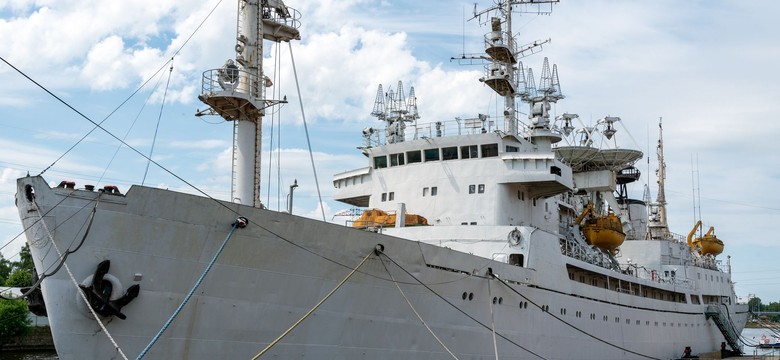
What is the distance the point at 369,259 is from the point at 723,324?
95.8 ft

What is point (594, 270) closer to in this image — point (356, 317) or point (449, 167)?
point (449, 167)

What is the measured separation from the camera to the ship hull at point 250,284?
11758mm

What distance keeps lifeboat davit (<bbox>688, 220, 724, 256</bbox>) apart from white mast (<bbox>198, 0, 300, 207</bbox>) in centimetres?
3178

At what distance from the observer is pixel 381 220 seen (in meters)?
20.2

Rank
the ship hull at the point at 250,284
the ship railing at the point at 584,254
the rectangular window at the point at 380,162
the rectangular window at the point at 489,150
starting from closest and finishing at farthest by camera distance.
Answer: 1. the ship hull at the point at 250,284
2. the rectangular window at the point at 489,150
3. the rectangular window at the point at 380,162
4. the ship railing at the point at 584,254

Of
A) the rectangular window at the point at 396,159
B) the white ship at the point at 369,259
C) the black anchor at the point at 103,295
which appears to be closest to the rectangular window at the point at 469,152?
the white ship at the point at 369,259

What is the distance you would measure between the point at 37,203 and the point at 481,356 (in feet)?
34.6

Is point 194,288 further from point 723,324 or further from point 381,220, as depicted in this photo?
point 723,324

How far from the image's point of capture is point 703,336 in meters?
35.4

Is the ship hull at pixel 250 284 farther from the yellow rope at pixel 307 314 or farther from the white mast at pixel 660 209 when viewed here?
the white mast at pixel 660 209

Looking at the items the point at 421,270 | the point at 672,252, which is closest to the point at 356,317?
the point at 421,270

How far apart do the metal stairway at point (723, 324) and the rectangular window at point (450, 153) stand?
2134 cm

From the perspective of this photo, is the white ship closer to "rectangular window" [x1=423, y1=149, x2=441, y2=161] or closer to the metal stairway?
"rectangular window" [x1=423, y1=149, x2=441, y2=161]

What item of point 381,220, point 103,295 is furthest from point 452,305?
point 103,295
